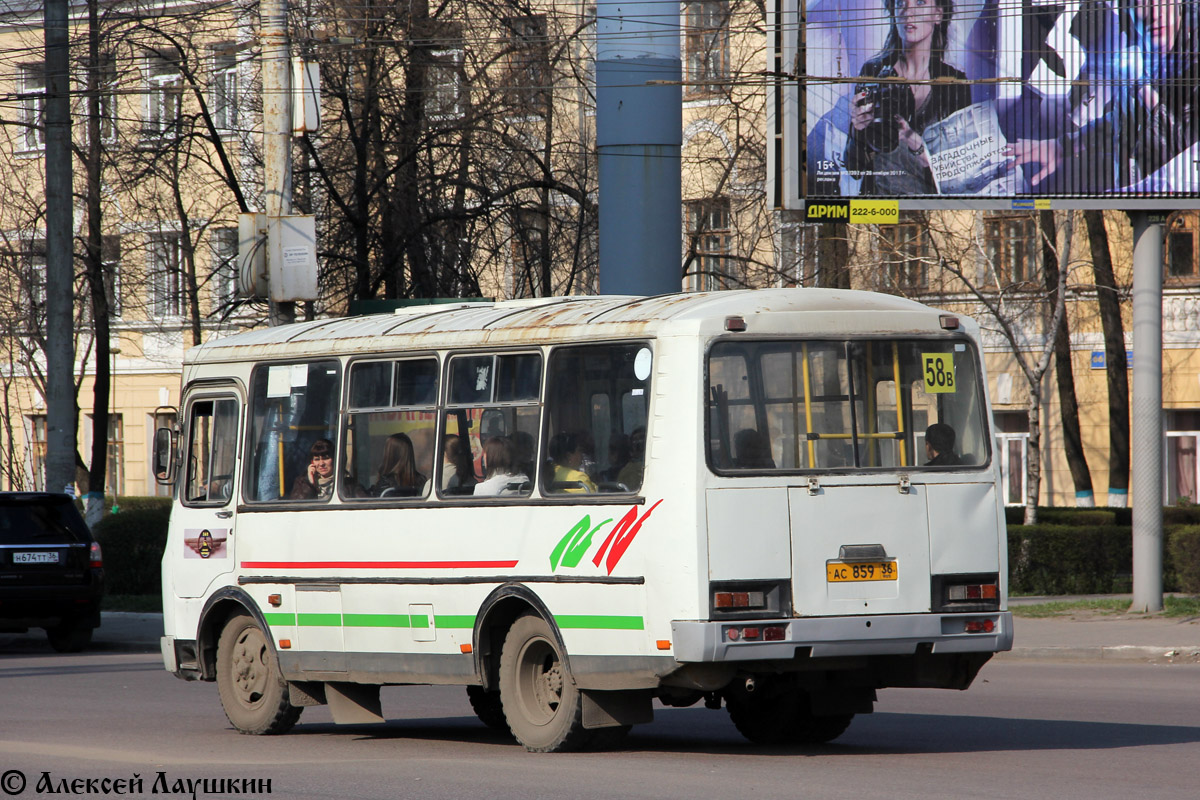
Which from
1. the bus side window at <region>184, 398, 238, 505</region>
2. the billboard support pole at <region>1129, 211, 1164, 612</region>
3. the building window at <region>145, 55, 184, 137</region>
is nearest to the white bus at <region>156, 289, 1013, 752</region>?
the bus side window at <region>184, 398, 238, 505</region>

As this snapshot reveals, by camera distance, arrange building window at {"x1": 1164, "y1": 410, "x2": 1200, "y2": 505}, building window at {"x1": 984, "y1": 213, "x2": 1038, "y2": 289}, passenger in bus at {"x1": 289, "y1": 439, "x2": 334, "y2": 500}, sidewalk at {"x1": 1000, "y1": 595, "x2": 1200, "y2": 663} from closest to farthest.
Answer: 1. passenger in bus at {"x1": 289, "y1": 439, "x2": 334, "y2": 500}
2. sidewalk at {"x1": 1000, "y1": 595, "x2": 1200, "y2": 663}
3. building window at {"x1": 984, "y1": 213, "x2": 1038, "y2": 289}
4. building window at {"x1": 1164, "y1": 410, "x2": 1200, "y2": 505}

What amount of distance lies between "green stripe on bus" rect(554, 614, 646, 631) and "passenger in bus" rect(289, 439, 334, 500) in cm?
219

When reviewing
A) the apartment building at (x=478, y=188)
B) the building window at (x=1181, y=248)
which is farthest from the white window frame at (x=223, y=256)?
the building window at (x=1181, y=248)

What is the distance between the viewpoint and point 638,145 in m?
21.2

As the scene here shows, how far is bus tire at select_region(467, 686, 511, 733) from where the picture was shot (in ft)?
39.0

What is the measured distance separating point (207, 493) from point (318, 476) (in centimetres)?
130

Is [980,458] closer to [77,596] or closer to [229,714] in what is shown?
[229,714]

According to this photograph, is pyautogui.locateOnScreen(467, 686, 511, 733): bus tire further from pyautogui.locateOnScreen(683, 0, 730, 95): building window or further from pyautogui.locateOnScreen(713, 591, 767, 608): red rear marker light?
pyautogui.locateOnScreen(683, 0, 730, 95): building window

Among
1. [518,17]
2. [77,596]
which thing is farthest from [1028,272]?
[77,596]

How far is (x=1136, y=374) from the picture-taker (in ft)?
65.0

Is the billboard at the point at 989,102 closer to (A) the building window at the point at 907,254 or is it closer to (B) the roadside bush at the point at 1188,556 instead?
(B) the roadside bush at the point at 1188,556

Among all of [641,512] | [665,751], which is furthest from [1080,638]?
[641,512]

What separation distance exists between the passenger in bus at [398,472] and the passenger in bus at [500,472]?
507 mm

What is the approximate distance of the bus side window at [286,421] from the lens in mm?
11664
